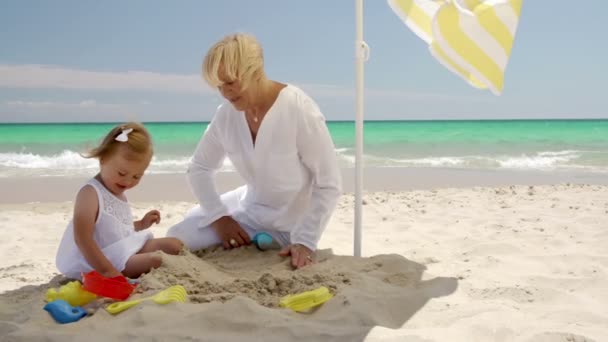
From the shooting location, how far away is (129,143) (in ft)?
9.25

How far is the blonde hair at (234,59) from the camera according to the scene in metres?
2.80

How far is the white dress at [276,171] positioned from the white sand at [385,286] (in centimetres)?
22

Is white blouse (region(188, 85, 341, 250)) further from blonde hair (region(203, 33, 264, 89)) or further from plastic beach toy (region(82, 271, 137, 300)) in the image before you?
plastic beach toy (region(82, 271, 137, 300))

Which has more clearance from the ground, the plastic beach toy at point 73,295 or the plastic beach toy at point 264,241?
the plastic beach toy at point 73,295

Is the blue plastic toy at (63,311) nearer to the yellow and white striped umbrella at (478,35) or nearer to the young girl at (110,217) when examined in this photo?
the young girl at (110,217)

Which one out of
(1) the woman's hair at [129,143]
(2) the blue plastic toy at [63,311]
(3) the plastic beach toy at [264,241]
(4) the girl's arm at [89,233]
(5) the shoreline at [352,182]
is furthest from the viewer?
(5) the shoreline at [352,182]

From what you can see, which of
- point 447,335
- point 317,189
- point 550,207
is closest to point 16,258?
point 317,189

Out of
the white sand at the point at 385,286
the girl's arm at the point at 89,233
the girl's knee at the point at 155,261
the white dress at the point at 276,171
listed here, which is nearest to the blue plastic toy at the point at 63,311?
the white sand at the point at 385,286

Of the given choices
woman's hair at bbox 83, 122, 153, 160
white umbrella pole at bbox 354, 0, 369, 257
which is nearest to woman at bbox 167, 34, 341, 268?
white umbrella pole at bbox 354, 0, 369, 257

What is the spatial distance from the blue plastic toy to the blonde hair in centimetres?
123

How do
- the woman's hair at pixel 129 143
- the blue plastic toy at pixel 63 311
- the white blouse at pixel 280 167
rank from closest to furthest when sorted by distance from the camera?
the blue plastic toy at pixel 63 311 < the woman's hair at pixel 129 143 < the white blouse at pixel 280 167

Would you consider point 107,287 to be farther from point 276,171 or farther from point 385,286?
point 385,286

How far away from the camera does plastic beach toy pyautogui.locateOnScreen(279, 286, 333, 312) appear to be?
2.37 meters

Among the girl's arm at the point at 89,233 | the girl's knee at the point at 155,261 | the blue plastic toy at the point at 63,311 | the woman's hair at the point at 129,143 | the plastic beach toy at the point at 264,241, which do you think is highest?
the woman's hair at the point at 129,143
